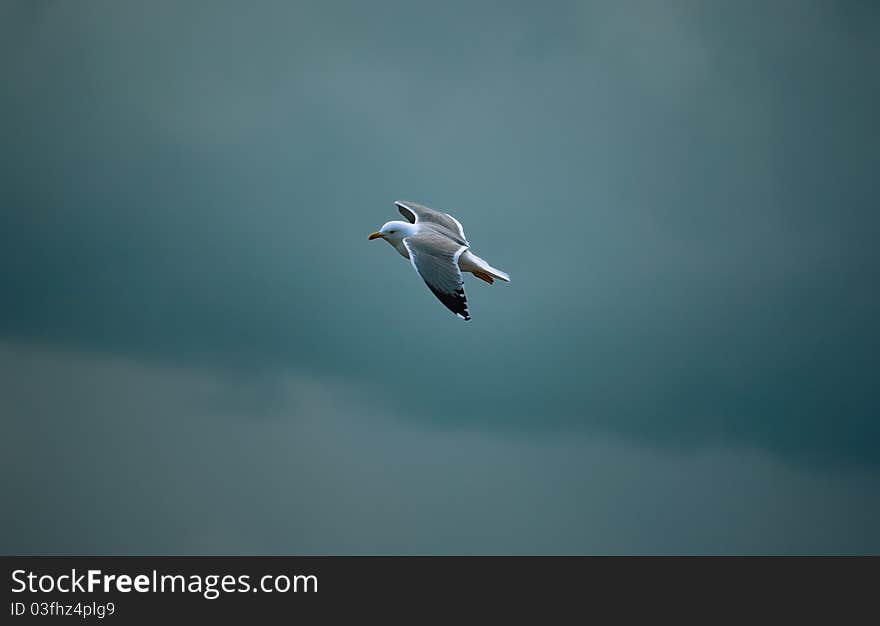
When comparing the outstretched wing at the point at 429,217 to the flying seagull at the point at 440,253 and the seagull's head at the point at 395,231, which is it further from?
the seagull's head at the point at 395,231

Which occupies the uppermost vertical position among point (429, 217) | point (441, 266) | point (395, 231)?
point (429, 217)

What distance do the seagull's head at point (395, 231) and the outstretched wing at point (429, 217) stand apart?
6.12 feet

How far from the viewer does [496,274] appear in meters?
32.2

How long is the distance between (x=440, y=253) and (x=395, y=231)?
118 inches

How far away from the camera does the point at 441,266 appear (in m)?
29.8

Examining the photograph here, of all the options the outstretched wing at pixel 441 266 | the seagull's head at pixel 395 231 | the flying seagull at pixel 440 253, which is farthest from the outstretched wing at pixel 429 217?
the outstretched wing at pixel 441 266

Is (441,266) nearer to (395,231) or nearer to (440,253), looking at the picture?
(440,253)

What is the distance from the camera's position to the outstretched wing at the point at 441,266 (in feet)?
93.8

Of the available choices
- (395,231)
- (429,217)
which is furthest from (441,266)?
(429,217)

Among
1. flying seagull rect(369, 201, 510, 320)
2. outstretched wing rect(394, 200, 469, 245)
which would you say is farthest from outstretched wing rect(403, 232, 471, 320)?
outstretched wing rect(394, 200, 469, 245)
